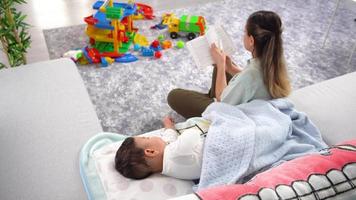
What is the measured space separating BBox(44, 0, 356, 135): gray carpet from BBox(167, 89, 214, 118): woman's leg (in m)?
0.12

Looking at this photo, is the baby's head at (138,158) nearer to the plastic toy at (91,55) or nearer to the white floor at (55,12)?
the plastic toy at (91,55)

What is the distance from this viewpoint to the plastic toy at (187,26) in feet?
8.48

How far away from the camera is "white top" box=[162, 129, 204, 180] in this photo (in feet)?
3.81

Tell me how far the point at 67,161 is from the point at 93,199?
0.63 feet

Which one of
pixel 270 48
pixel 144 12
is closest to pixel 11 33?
pixel 144 12

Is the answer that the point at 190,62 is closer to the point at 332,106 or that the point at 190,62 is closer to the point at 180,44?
the point at 180,44

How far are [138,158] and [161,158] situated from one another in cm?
9

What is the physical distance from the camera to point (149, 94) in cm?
217

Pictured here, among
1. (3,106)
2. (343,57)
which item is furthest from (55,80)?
(343,57)

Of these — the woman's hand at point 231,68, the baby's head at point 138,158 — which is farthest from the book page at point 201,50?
the baby's head at point 138,158

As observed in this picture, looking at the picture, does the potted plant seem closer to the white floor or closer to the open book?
the white floor

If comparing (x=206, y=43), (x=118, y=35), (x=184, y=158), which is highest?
(x=206, y=43)

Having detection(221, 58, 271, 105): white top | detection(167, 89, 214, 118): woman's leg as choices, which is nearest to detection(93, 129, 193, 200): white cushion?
detection(221, 58, 271, 105): white top

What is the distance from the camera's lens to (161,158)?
47.2 inches
